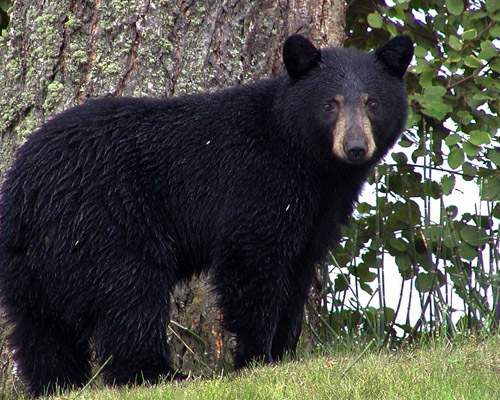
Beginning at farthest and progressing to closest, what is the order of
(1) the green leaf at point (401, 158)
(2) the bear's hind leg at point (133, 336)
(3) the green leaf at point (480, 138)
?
(1) the green leaf at point (401, 158)
(3) the green leaf at point (480, 138)
(2) the bear's hind leg at point (133, 336)

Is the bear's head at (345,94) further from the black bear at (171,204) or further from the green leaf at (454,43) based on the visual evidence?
the green leaf at (454,43)

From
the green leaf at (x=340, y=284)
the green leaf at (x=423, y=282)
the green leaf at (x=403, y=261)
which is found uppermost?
the green leaf at (x=403, y=261)

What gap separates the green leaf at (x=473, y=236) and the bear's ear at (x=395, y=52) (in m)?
1.66

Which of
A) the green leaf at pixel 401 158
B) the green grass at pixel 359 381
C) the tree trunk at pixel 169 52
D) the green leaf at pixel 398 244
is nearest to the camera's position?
the green grass at pixel 359 381

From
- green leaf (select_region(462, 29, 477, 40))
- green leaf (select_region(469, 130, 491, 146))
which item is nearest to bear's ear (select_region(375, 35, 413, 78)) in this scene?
green leaf (select_region(462, 29, 477, 40))

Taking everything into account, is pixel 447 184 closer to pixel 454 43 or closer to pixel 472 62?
pixel 472 62

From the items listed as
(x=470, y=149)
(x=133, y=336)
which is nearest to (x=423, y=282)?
(x=470, y=149)

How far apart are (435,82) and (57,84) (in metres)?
2.79

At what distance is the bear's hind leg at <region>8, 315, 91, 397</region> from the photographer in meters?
4.98

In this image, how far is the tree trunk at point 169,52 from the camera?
5707mm

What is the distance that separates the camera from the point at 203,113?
513 cm

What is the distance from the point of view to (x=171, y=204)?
5.02 m

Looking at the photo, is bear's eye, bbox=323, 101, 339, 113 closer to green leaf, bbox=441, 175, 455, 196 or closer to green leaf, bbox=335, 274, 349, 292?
green leaf, bbox=441, 175, 455, 196

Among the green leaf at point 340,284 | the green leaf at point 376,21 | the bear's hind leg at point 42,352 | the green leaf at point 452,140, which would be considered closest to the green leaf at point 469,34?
the green leaf at point 376,21
